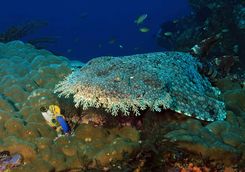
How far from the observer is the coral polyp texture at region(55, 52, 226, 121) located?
3643mm

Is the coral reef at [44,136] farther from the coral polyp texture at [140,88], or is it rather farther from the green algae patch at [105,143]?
the coral polyp texture at [140,88]

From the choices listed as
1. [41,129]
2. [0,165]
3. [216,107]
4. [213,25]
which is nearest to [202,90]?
[216,107]

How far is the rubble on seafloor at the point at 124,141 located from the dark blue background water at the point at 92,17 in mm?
62022

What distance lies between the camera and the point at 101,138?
3.99 meters

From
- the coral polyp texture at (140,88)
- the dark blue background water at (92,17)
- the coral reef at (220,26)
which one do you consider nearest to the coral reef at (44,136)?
the coral polyp texture at (140,88)

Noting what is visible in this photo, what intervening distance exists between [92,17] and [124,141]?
92009 mm

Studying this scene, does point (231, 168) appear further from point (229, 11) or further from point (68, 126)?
point (229, 11)

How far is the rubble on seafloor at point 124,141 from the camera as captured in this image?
11.6 ft

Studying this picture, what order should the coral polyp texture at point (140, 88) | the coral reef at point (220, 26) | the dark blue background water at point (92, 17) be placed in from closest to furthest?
1. the coral polyp texture at point (140, 88)
2. the coral reef at point (220, 26)
3. the dark blue background water at point (92, 17)

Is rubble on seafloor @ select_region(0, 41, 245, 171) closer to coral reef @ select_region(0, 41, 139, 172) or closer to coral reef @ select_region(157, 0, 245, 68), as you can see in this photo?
coral reef @ select_region(0, 41, 139, 172)

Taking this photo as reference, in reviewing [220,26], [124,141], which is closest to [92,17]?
[220,26]

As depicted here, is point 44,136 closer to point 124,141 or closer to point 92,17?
point 124,141

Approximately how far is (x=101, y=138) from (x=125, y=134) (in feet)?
1.06

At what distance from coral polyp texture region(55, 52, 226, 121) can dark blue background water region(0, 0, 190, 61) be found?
6183cm
